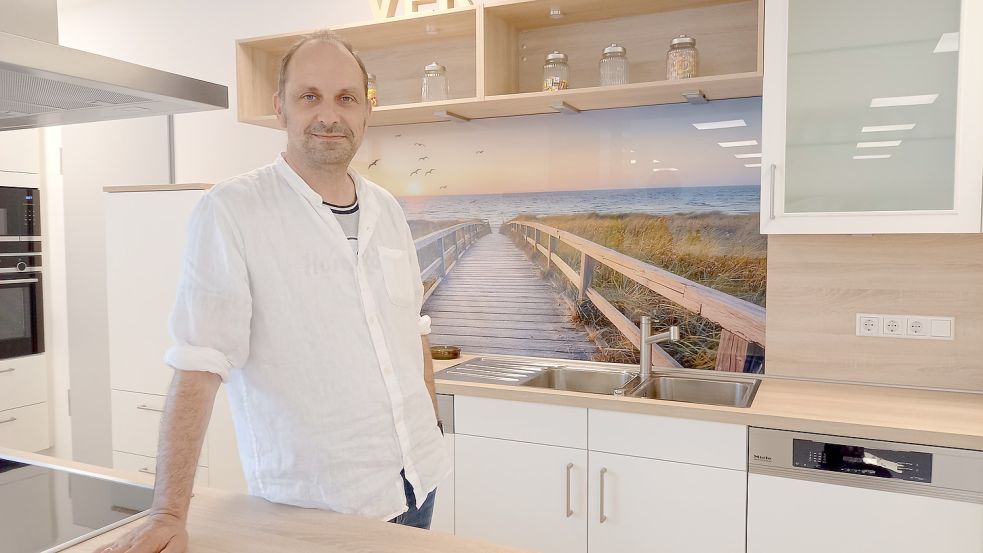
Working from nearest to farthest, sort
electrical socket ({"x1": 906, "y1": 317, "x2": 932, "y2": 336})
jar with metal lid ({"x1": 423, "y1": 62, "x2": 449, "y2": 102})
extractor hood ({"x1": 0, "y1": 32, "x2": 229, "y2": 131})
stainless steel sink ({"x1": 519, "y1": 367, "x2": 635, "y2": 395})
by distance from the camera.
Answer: extractor hood ({"x1": 0, "y1": 32, "x2": 229, "y2": 131}) < electrical socket ({"x1": 906, "y1": 317, "x2": 932, "y2": 336}) < stainless steel sink ({"x1": 519, "y1": 367, "x2": 635, "y2": 395}) < jar with metal lid ({"x1": 423, "y1": 62, "x2": 449, "y2": 102})

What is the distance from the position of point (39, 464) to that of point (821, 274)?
2.41 metres

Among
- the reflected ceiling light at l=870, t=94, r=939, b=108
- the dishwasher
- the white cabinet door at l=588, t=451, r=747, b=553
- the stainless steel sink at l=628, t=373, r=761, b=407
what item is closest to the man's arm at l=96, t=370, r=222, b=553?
the white cabinet door at l=588, t=451, r=747, b=553

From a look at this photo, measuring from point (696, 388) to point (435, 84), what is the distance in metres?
1.56

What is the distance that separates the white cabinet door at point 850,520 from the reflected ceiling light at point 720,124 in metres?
1.25

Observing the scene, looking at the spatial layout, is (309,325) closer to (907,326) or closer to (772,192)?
(772,192)

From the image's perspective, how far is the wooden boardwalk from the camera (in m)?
3.00

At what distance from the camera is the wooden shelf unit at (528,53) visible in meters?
2.55

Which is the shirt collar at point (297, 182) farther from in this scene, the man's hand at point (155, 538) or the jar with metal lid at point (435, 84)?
the jar with metal lid at point (435, 84)

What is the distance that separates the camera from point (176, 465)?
46.9 inches

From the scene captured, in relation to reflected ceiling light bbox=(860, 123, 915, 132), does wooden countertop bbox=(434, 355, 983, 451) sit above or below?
→ below

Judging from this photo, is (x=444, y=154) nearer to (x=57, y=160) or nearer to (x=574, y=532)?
(x=574, y=532)

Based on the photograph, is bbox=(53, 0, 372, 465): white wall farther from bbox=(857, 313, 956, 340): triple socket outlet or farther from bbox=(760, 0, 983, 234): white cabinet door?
bbox=(857, 313, 956, 340): triple socket outlet

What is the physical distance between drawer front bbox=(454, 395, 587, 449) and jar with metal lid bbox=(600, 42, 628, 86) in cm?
119

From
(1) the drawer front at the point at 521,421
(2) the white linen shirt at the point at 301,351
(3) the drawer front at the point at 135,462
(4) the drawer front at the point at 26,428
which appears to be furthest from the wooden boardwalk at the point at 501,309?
(4) the drawer front at the point at 26,428
